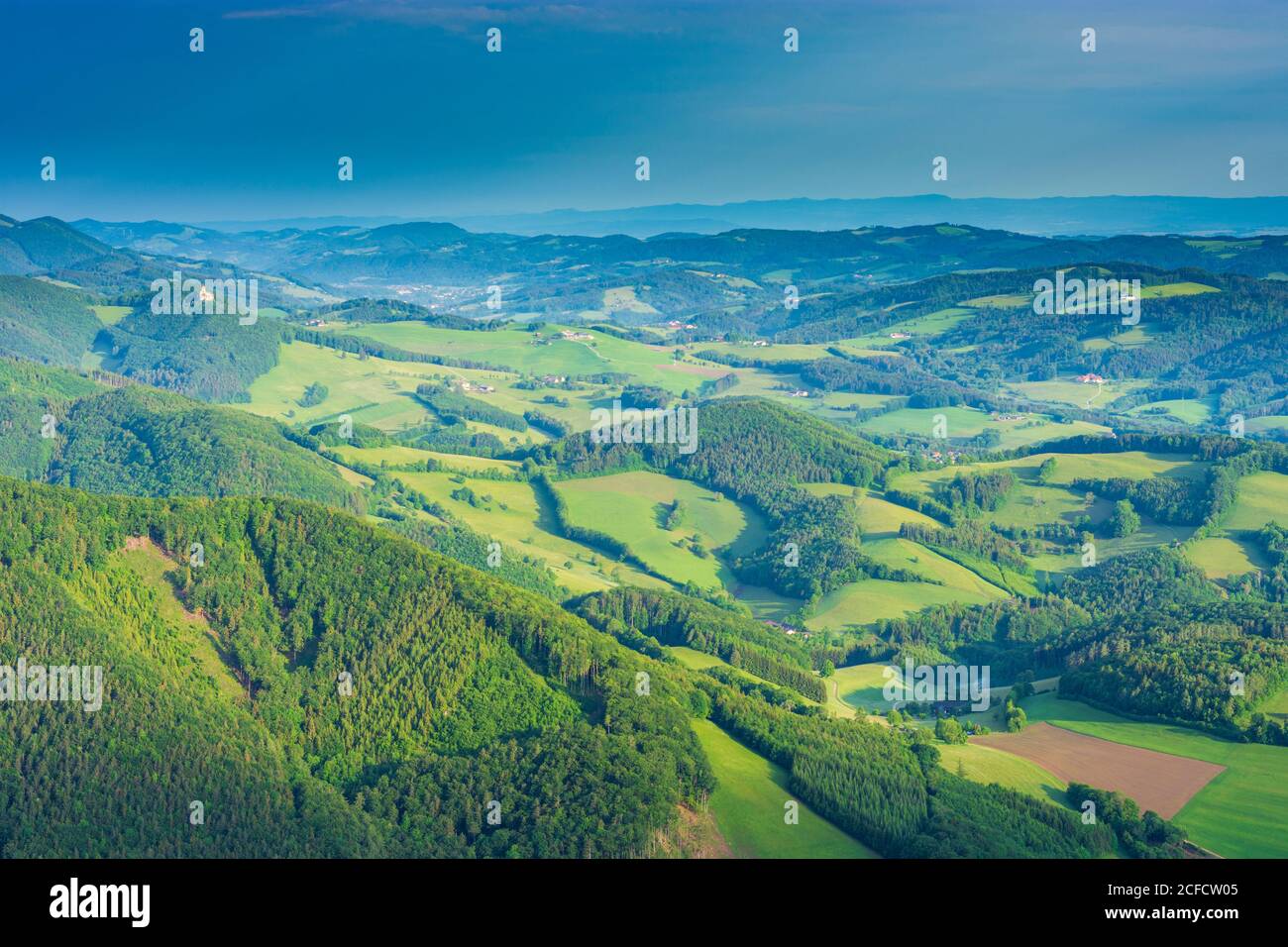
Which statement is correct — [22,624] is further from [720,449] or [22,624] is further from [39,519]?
[720,449]

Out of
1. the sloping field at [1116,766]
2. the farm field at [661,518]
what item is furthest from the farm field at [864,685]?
the farm field at [661,518]

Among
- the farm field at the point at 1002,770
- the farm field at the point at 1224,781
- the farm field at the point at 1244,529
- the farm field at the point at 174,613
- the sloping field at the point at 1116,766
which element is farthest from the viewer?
the farm field at the point at 1244,529

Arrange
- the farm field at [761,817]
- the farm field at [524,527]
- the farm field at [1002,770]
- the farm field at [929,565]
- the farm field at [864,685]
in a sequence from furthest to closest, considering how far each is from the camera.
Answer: the farm field at [524,527] < the farm field at [929,565] < the farm field at [864,685] < the farm field at [1002,770] < the farm field at [761,817]

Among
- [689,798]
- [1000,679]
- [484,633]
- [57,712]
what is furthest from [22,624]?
[1000,679]

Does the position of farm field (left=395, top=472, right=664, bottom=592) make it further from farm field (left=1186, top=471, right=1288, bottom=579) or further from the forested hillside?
farm field (left=1186, top=471, right=1288, bottom=579)

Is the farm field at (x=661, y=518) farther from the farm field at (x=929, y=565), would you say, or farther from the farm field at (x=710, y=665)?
the farm field at (x=710, y=665)
